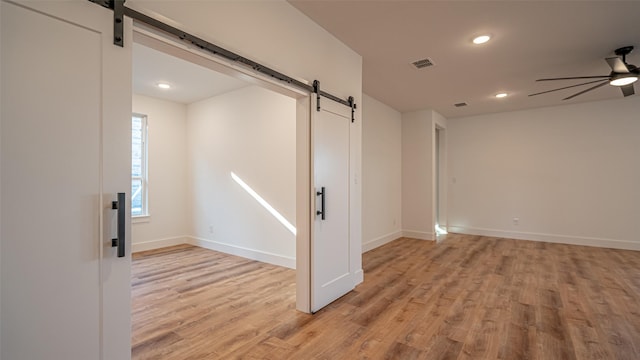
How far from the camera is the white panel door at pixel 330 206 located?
2.77 meters

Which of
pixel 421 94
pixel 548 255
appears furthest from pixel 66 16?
pixel 548 255

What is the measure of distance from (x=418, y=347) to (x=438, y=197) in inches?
219

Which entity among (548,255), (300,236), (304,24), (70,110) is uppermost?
(304,24)

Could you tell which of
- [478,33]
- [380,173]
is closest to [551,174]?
[380,173]

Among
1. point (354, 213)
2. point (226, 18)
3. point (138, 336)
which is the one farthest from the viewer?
point (354, 213)

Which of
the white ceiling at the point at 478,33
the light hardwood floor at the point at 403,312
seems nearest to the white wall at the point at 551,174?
the white ceiling at the point at 478,33

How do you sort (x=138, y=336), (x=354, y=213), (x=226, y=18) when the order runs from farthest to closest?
(x=354, y=213) → (x=138, y=336) → (x=226, y=18)

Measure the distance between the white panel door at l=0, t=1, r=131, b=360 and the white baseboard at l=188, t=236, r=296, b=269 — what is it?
9.28 ft

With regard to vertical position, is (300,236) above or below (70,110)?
below

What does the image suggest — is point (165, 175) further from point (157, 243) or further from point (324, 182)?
point (324, 182)

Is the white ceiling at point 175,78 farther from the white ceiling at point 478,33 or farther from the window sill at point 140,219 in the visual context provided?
the window sill at point 140,219

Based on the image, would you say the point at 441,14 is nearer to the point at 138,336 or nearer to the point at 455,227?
the point at 138,336

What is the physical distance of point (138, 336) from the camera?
234 centimetres

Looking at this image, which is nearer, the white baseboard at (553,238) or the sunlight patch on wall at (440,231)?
the white baseboard at (553,238)
